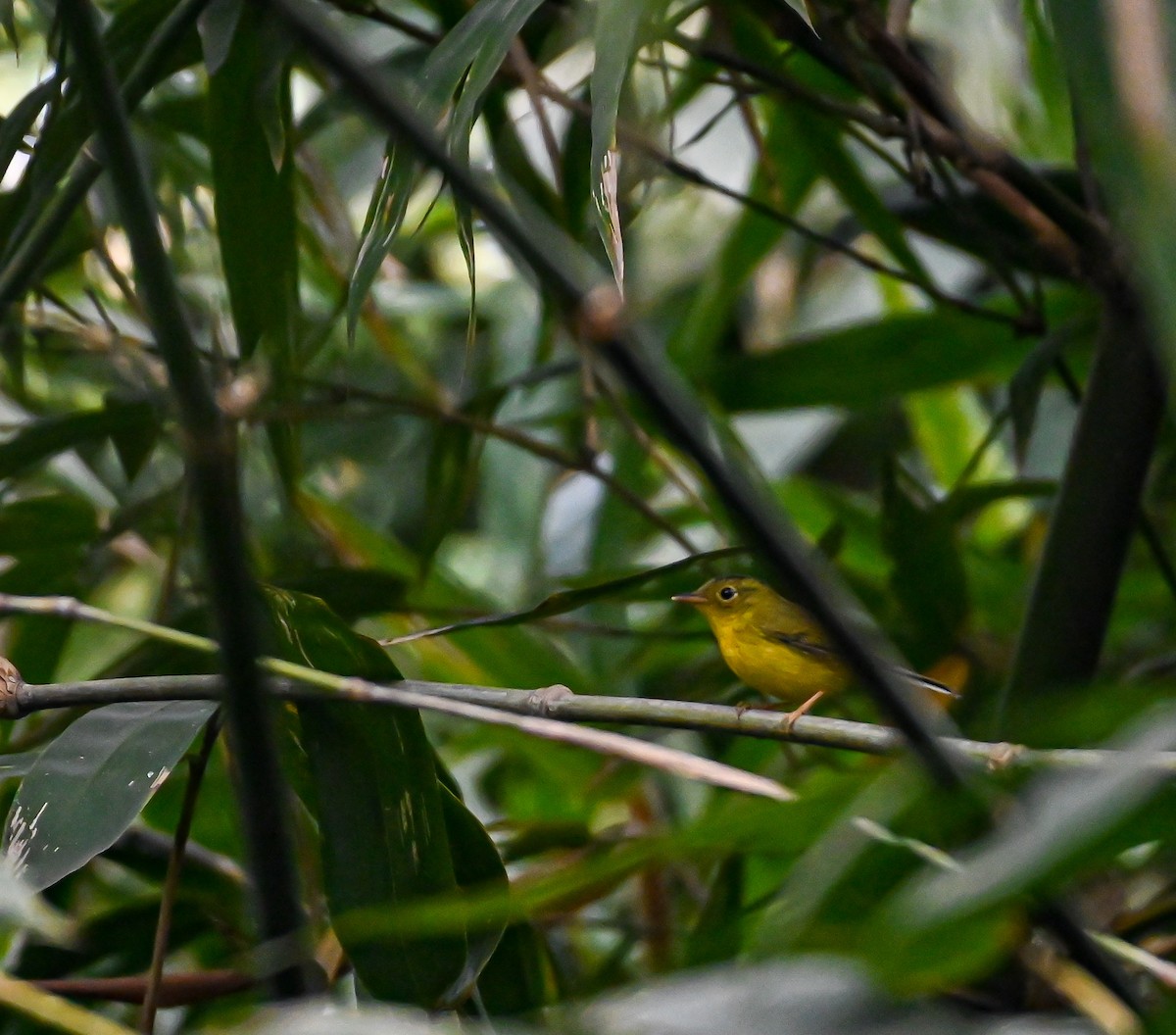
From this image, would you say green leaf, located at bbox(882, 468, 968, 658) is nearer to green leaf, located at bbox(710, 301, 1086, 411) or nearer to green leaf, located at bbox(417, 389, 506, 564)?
green leaf, located at bbox(710, 301, 1086, 411)

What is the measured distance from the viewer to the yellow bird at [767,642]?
1.79m

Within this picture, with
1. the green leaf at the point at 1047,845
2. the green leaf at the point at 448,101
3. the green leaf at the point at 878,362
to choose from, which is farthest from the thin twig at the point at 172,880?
the green leaf at the point at 878,362

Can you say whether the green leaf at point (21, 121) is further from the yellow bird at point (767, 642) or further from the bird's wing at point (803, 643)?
the bird's wing at point (803, 643)

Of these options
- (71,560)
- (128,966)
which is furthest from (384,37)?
(128,966)

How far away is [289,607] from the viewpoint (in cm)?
100

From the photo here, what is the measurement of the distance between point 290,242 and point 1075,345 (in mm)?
1099

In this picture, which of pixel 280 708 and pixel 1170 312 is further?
pixel 280 708

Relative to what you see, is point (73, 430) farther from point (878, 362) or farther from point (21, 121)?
point (878, 362)

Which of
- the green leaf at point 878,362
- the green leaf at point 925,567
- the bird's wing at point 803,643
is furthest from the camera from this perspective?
the bird's wing at point 803,643

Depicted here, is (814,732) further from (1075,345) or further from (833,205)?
(833,205)

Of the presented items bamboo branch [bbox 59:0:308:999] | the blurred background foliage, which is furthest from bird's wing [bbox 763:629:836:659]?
bamboo branch [bbox 59:0:308:999]

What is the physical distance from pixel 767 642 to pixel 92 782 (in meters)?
1.24

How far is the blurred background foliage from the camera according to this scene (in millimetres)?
492

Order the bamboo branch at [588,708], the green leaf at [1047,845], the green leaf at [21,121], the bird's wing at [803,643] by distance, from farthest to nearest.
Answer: the bird's wing at [803,643] → the green leaf at [21,121] → the bamboo branch at [588,708] → the green leaf at [1047,845]
